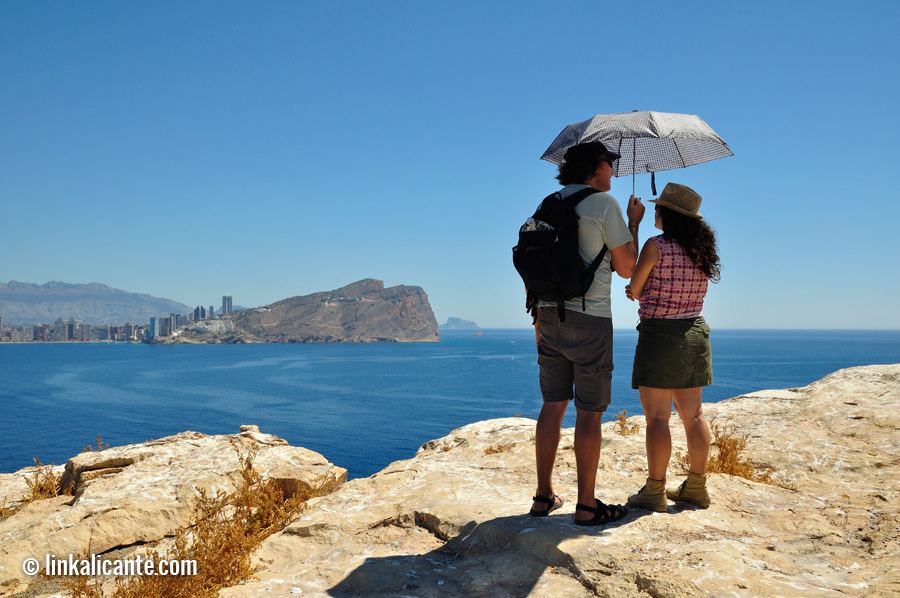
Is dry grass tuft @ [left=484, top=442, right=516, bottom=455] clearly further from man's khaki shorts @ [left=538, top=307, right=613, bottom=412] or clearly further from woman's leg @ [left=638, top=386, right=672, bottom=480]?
man's khaki shorts @ [left=538, top=307, right=613, bottom=412]

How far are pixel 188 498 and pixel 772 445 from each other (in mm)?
6164

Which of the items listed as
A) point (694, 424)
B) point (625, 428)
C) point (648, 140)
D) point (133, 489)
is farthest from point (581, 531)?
point (133, 489)

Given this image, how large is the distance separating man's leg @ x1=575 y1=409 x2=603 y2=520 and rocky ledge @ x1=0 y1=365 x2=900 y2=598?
0.66 feet

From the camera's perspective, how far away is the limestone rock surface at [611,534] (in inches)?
115

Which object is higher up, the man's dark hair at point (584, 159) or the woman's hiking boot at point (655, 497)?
the man's dark hair at point (584, 159)

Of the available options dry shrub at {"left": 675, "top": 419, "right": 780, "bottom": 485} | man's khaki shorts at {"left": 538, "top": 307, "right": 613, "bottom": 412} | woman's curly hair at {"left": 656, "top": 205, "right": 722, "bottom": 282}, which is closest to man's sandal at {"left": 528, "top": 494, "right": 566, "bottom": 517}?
man's khaki shorts at {"left": 538, "top": 307, "right": 613, "bottom": 412}

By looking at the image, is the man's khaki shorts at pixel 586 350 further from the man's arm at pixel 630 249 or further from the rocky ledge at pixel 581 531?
the rocky ledge at pixel 581 531

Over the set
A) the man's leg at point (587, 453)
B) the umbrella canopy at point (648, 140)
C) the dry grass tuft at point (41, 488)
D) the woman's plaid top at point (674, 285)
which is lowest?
the dry grass tuft at point (41, 488)

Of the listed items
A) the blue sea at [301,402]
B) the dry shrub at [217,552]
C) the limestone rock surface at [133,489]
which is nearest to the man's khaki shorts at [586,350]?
the dry shrub at [217,552]

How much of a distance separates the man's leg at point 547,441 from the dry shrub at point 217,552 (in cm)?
205

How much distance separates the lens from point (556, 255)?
3.38m

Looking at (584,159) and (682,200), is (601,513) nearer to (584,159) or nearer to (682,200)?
(682,200)

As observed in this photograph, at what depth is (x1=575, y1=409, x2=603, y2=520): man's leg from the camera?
3.48 meters

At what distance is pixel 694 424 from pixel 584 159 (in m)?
2.06
